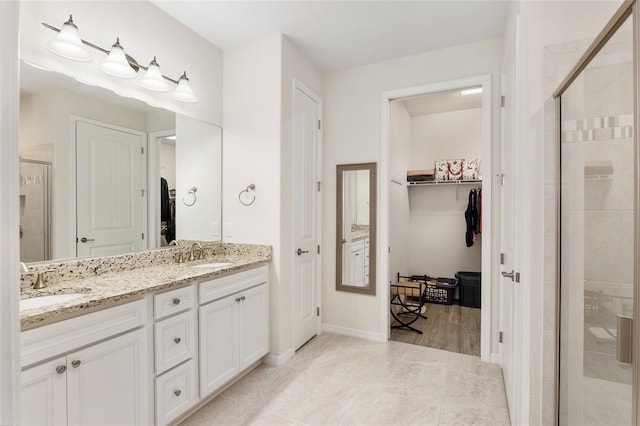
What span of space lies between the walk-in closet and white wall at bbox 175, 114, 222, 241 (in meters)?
2.10

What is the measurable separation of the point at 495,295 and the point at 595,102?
1.93 meters

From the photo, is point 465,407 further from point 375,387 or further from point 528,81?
point 528,81

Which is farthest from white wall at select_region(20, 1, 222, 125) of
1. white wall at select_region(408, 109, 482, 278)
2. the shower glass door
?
white wall at select_region(408, 109, 482, 278)

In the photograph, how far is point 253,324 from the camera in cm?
241

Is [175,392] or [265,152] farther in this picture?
[265,152]

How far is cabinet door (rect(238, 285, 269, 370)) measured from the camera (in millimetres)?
2301

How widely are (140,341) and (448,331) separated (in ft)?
9.70

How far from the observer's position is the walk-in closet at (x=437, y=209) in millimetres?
3990

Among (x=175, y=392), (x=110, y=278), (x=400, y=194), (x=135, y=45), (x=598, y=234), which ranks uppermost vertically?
(x=135, y=45)

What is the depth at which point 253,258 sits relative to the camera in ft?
8.57

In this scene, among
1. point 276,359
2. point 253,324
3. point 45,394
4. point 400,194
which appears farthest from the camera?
point 400,194

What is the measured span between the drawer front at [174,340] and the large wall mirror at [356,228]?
67.4 inches

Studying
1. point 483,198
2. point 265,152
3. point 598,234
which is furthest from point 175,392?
point 483,198

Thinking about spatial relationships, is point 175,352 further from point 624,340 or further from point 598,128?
point 598,128
